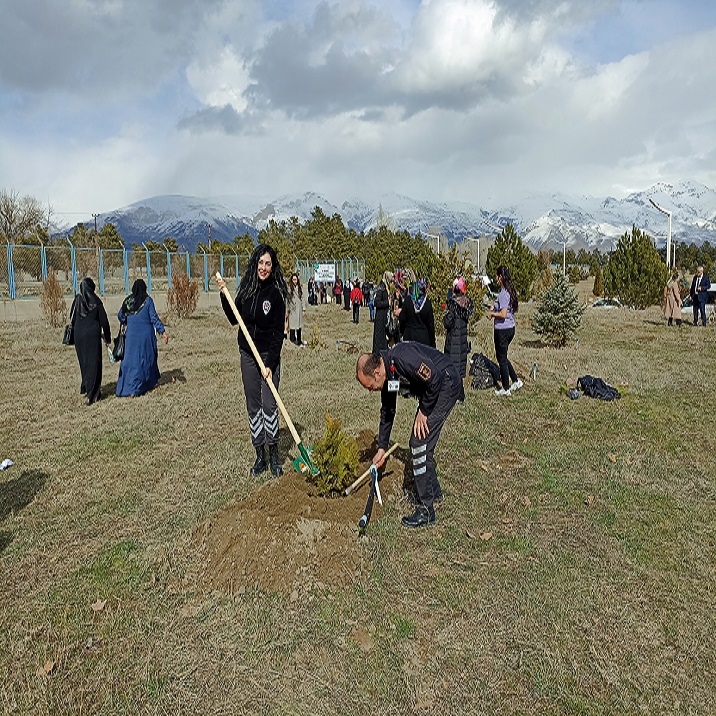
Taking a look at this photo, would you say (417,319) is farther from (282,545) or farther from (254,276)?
(282,545)

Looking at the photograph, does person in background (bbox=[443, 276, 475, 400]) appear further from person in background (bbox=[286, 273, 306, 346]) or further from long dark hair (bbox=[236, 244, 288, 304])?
person in background (bbox=[286, 273, 306, 346])

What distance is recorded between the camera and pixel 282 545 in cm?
383

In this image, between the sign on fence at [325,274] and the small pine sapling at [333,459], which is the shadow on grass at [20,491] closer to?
the small pine sapling at [333,459]

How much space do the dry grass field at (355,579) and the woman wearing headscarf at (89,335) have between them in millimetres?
1538

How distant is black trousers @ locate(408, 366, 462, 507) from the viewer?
415 cm

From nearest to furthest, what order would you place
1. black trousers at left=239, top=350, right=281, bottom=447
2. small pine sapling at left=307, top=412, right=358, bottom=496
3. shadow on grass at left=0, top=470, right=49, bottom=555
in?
1. small pine sapling at left=307, top=412, right=358, bottom=496
2. shadow on grass at left=0, top=470, right=49, bottom=555
3. black trousers at left=239, top=350, right=281, bottom=447

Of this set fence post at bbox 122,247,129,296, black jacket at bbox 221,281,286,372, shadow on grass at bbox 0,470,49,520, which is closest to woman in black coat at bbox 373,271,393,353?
black jacket at bbox 221,281,286,372

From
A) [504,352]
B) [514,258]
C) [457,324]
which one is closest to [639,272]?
[514,258]

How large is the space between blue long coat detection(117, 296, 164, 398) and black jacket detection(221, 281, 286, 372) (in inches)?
159

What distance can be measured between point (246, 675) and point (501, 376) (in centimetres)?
675

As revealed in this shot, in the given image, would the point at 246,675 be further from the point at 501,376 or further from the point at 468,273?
the point at 468,273

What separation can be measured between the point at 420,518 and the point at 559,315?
36.1 ft

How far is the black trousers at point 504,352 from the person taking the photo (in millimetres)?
8594

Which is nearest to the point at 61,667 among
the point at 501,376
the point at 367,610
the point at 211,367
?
the point at 367,610
